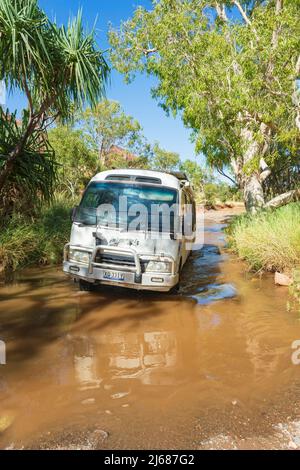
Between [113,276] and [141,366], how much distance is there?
1731 millimetres

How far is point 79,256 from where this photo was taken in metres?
5.67

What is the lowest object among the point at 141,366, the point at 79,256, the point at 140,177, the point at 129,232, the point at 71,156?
the point at 141,366

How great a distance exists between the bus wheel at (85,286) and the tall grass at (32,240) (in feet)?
7.41

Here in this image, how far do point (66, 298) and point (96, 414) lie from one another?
3349mm

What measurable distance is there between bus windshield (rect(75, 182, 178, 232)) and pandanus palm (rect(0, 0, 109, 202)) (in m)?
2.87

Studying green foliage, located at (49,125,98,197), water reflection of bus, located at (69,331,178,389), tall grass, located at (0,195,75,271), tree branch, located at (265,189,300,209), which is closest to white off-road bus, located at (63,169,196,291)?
water reflection of bus, located at (69,331,178,389)

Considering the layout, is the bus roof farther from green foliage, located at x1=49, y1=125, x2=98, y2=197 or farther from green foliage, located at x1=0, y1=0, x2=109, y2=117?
green foliage, located at x1=49, y1=125, x2=98, y2=197

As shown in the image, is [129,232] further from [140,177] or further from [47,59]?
[47,59]

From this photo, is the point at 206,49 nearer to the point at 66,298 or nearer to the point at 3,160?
the point at 3,160

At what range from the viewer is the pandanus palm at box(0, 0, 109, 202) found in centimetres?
711

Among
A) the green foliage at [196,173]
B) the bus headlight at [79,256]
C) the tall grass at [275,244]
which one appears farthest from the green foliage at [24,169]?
the green foliage at [196,173]

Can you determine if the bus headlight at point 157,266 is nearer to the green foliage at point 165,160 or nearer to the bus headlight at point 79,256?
the bus headlight at point 79,256

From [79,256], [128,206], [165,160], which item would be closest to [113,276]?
[79,256]
